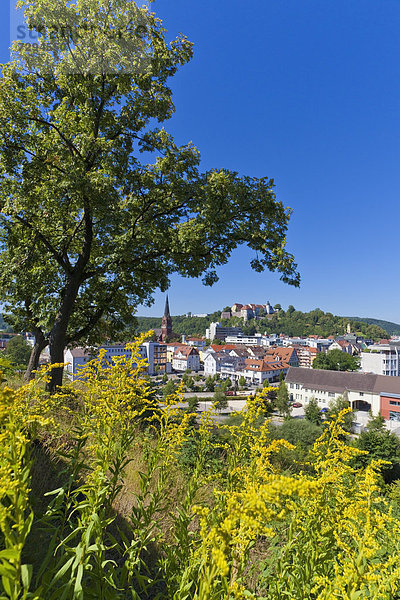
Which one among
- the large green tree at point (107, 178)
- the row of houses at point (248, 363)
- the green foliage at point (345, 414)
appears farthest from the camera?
the row of houses at point (248, 363)

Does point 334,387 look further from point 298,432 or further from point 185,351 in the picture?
point 185,351

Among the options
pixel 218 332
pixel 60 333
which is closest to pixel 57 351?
pixel 60 333

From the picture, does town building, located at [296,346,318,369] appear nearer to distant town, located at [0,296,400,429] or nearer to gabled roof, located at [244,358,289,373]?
distant town, located at [0,296,400,429]

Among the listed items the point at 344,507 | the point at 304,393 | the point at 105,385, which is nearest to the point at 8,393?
the point at 105,385

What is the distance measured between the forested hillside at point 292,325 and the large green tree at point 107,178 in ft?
476

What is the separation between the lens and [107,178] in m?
6.73

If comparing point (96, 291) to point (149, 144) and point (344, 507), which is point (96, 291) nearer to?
point (149, 144)

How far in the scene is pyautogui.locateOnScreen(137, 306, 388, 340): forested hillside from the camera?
158 metres

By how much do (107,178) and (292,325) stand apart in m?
171

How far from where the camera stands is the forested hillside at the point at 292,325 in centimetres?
15825

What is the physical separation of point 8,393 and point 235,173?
6729mm

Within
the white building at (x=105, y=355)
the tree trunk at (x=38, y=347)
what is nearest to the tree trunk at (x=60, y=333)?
the white building at (x=105, y=355)

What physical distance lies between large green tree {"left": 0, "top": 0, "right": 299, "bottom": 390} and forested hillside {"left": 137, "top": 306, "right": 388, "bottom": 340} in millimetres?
145070

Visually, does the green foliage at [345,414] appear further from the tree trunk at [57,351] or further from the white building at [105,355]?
the tree trunk at [57,351]
